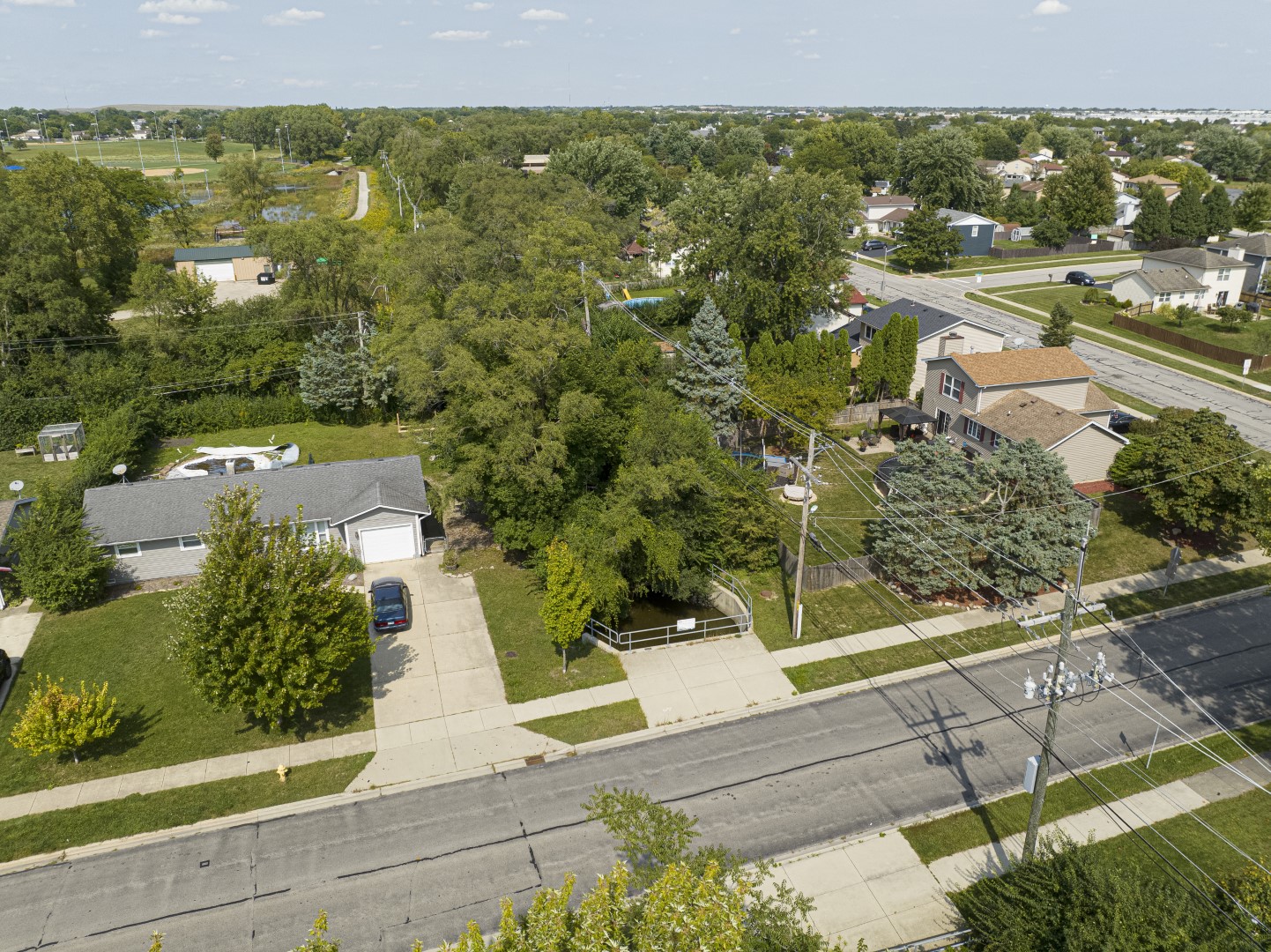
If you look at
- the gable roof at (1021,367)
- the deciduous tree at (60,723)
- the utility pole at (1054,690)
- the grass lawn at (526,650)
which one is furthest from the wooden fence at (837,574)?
the deciduous tree at (60,723)

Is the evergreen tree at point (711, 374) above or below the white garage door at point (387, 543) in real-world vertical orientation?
above

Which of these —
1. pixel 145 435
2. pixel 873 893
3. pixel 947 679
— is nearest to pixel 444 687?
pixel 873 893

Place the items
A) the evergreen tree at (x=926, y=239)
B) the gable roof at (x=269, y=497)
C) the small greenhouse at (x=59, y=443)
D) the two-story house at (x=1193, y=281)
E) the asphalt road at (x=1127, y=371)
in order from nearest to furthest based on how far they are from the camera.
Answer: the gable roof at (x=269, y=497), the small greenhouse at (x=59, y=443), the asphalt road at (x=1127, y=371), the two-story house at (x=1193, y=281), the evergreen tree at (x=926, y=239)

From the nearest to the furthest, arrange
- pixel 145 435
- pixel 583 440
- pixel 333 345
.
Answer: pixel 583 440
pixel 145 435
pixel 333 345

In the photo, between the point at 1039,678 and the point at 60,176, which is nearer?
the point at 1039,678

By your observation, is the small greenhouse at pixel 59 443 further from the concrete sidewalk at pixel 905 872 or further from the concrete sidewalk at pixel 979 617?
the concrete sidewalk at pixel 905 872

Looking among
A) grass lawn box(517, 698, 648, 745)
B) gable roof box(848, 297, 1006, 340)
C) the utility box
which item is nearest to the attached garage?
grass lawn box(517, 698, 648, 745)

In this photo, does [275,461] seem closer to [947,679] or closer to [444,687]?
[444,687]
